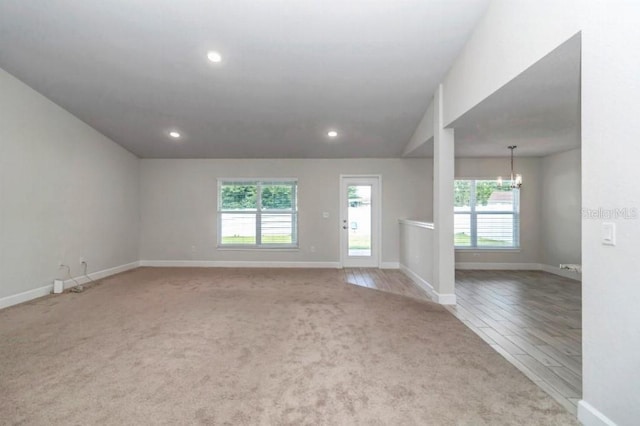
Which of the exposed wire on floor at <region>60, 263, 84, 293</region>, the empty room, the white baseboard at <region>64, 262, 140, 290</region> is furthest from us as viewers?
the white baseboard at <region>64, 262, 140, 290</region>

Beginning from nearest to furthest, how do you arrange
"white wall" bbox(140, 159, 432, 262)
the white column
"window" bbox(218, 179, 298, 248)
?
the white column → "white wall" bbox(140, 159, 432, 262) → "window" bbox(218, 179, 298, 248)

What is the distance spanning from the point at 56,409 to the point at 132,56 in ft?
11.5

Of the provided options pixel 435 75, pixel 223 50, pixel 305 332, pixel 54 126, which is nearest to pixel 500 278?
pixel 435 75

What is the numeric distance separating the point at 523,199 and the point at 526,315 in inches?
151

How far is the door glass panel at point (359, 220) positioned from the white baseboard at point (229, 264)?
1.84 ft

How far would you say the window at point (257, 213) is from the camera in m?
7.11

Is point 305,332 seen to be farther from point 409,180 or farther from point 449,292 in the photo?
point 409,180

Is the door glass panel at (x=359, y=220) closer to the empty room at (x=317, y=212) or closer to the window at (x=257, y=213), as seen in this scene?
the empty room at (x=317, y=212)

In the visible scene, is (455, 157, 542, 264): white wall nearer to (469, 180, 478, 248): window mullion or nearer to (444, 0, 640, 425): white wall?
(469, 180, 478, 248): window mullion

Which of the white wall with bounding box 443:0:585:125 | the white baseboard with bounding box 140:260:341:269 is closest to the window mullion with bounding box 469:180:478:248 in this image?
the white baseboard with bounding box 140:260:341:269

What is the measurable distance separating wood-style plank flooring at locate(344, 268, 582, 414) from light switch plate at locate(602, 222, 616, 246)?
107 cm

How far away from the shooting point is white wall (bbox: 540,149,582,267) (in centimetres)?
593

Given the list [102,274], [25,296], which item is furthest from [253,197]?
[25,296]

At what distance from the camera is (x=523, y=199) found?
270 inches
